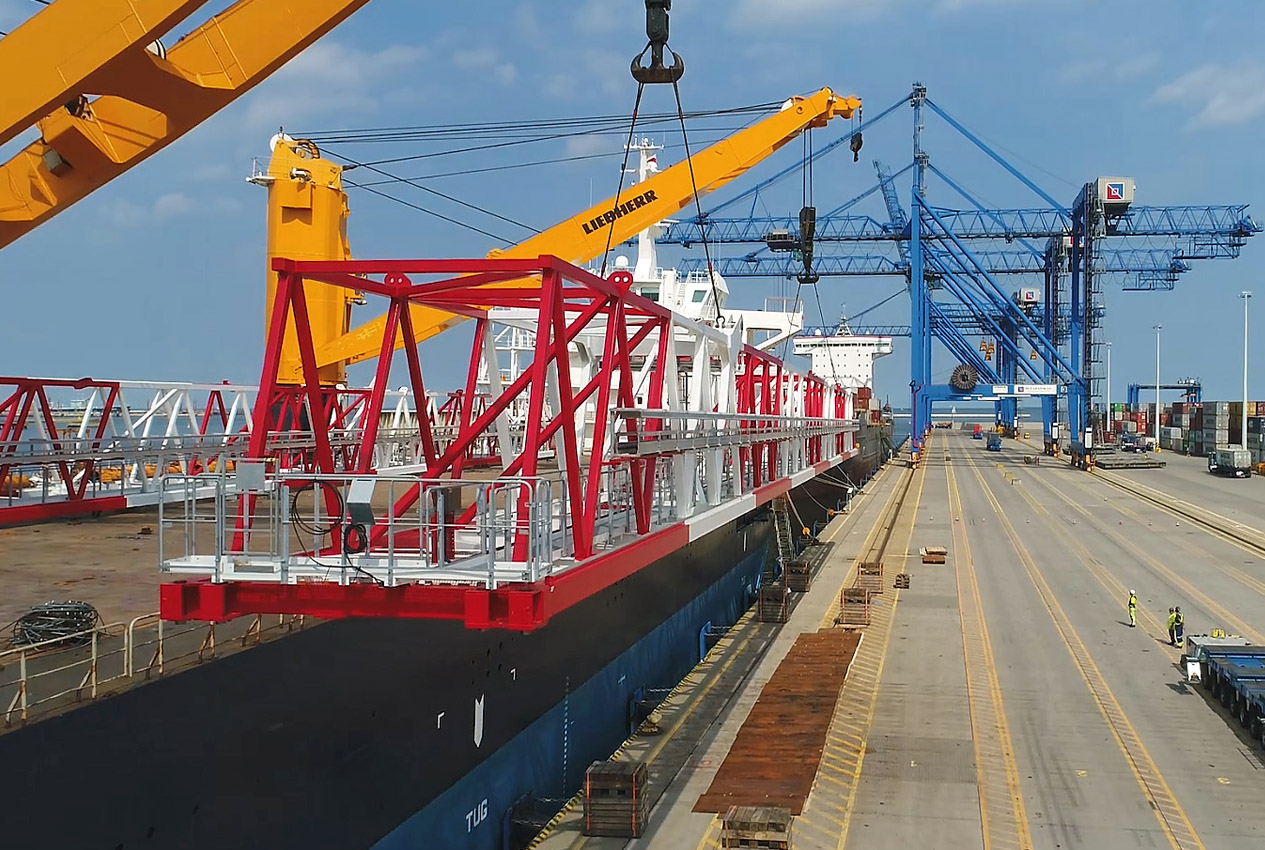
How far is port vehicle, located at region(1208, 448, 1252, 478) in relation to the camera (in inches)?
2511

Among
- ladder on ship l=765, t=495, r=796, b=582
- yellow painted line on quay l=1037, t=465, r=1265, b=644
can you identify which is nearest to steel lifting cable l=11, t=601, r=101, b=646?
ladder on ship l=765, t=495, r=796, b=582

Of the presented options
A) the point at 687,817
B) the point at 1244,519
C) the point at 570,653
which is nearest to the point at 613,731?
the point at 570,653

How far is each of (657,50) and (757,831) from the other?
31.0 ft

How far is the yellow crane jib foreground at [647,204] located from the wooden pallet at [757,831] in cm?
1585

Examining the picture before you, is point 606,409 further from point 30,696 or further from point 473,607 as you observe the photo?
point 30,696

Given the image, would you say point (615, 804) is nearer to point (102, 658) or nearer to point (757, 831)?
point (757, 831)

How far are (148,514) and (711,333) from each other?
12879 millimetres

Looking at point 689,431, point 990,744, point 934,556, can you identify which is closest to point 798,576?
point 934,556

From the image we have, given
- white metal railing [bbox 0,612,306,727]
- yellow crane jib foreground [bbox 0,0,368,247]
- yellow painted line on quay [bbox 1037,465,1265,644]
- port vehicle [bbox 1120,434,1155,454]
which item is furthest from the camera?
port vehicle [bbox 1120,434,1155,454]

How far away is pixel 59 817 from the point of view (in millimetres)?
7648

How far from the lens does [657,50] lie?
12797 millimetres

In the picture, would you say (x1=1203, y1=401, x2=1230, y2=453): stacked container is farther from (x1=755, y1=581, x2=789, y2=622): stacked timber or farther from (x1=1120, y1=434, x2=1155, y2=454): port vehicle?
(x1=755, y1=581, x2=789, y2=622): stacked timber

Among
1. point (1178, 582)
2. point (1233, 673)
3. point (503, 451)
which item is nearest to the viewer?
point (503, 451)

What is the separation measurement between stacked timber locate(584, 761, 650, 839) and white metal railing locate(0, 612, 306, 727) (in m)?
4.74
